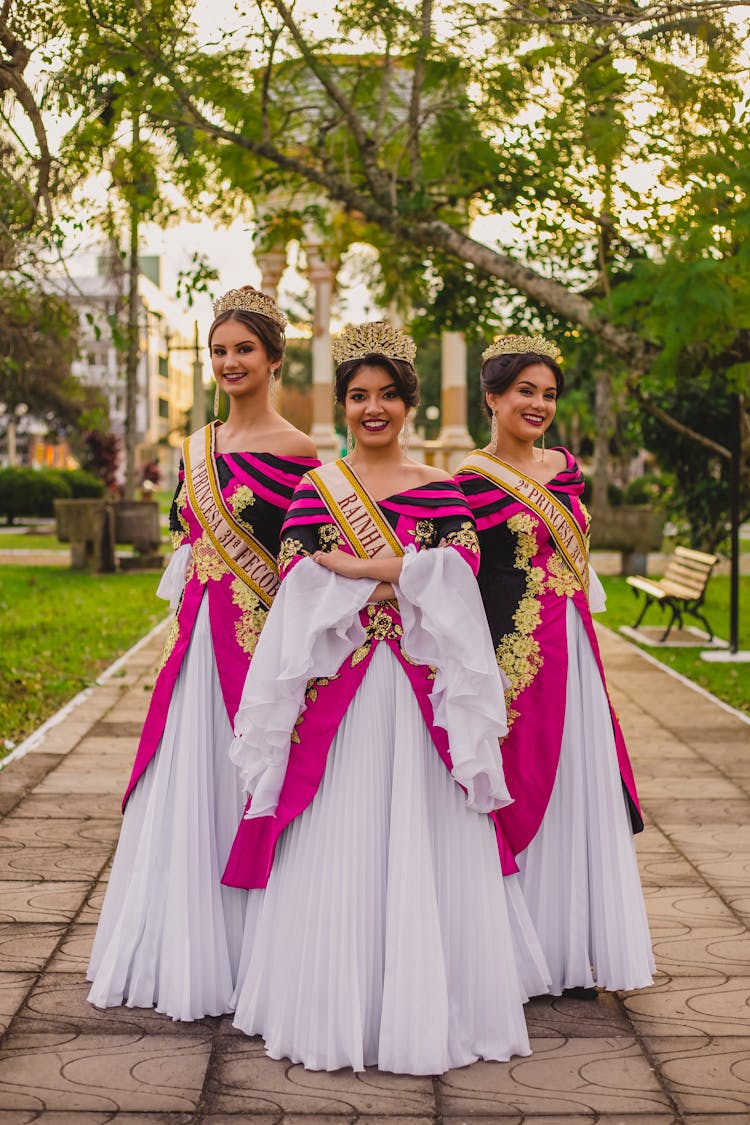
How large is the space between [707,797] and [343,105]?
6936 millimetres

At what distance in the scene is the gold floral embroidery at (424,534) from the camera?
4.00m

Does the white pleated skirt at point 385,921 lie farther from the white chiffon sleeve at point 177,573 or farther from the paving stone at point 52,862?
the paving stone at point 52,862

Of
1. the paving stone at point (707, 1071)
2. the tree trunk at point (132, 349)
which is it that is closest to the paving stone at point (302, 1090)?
the paving stone at point (707, 1071)

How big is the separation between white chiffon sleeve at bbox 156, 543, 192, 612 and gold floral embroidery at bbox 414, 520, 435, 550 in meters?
0.93

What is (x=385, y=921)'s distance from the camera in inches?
152

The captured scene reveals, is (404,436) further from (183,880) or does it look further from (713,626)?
(713,626)

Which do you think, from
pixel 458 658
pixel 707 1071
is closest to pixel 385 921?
pixel 458 658

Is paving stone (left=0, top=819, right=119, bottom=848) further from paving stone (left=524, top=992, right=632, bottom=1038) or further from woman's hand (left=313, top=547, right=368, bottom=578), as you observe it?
woman's hand (left=313, top=547, right=368, bottom=578)

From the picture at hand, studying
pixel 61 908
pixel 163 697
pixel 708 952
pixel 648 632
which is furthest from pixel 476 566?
pixel 648 632

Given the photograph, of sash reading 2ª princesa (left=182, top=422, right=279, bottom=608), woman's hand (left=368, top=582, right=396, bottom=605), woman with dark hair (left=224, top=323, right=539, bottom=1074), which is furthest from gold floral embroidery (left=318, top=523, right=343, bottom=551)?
sash reading 2ª princesa (left=182, top=422, right=279, bottom=608)

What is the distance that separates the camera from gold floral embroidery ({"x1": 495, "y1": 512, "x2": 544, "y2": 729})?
453 cm

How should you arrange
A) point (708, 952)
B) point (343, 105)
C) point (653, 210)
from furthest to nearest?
point (343, 105) < point (653, 210) < point (708, 952)

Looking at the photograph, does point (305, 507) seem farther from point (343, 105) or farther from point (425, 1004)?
point (343, 105)

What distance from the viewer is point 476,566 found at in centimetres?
403
